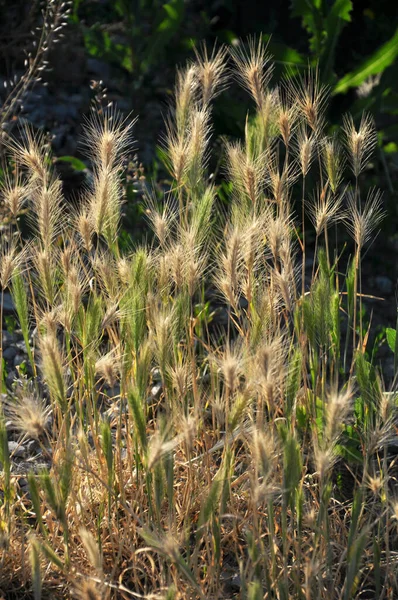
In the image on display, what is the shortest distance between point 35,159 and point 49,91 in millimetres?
2470

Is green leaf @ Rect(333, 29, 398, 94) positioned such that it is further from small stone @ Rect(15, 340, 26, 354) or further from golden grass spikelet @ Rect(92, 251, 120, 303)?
golden grass spikelet @ Rect(92, 251, 120, 303)

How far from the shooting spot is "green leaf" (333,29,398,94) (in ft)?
10.9

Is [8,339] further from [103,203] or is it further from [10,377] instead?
[103,203]

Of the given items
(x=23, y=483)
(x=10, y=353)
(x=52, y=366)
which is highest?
(x=52, y=366)

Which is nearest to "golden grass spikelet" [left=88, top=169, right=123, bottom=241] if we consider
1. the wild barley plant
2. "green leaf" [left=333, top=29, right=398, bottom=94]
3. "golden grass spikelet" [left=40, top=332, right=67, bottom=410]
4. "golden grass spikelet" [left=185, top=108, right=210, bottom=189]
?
the wild barley plant

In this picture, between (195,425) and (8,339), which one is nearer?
(195,425)

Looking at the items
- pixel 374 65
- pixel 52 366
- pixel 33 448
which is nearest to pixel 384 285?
pixel 374 65

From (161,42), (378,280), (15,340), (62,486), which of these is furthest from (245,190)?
(161,42)

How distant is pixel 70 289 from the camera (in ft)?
5.49

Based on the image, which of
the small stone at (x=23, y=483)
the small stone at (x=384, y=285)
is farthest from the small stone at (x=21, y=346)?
the small stone at (x=384, y=285)

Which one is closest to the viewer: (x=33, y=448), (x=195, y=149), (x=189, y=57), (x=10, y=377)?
(x=195, y=149)

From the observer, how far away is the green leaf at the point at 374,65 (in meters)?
3.34

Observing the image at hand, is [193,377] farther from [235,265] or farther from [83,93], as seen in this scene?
[83,93]

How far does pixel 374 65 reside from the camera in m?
3.37
